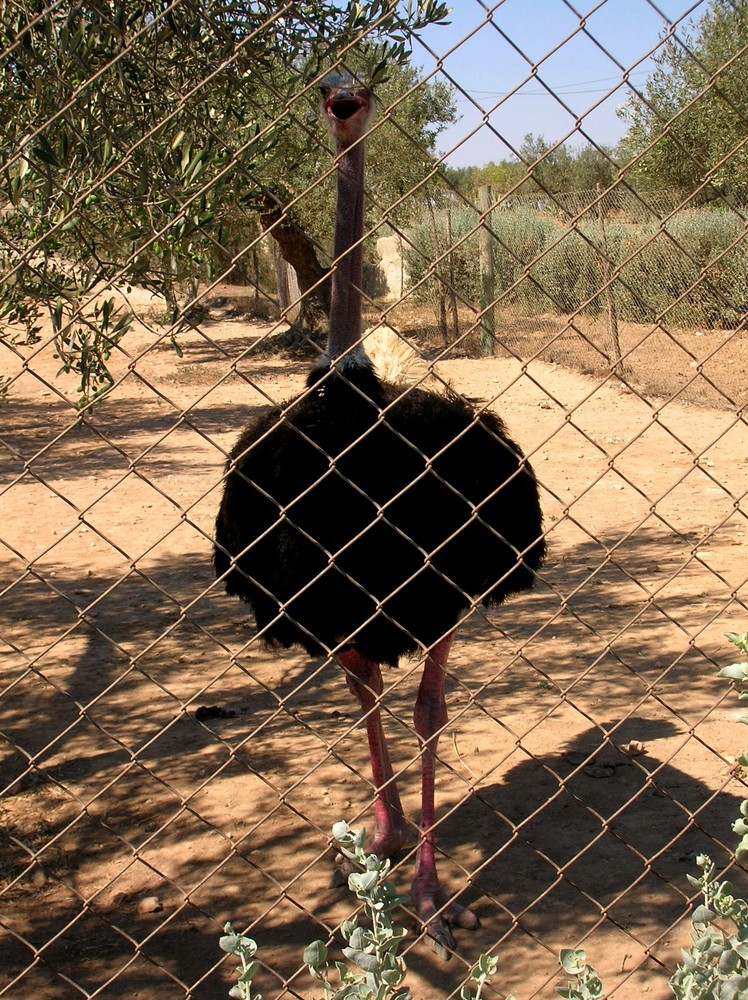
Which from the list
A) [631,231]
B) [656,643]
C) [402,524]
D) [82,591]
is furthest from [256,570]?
[631,231]

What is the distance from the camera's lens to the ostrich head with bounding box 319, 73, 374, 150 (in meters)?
3.09

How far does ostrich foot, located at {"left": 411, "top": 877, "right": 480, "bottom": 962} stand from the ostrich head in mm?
2057

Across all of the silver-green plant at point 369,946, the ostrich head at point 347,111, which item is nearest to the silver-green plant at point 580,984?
the silver-green plant at point 369,946

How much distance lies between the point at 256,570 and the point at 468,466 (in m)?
0.65

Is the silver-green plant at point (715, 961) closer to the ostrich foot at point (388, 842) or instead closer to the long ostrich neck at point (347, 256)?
the long ostrich neck at point (347, 256)

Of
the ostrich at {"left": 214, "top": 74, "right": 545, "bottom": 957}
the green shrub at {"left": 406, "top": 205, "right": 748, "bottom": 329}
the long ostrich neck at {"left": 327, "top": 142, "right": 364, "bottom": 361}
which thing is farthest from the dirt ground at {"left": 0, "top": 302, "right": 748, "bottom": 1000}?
the green shrub at {"left": 406, "top": 205, "right": 748, "bottom": 329}

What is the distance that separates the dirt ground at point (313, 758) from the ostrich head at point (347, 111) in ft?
3.07

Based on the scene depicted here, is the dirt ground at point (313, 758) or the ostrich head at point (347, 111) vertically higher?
the ostrich head at point (347, 111)

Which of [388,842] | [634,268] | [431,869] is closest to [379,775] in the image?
[388,842]

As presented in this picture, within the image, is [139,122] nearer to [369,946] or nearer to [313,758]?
[369,946]

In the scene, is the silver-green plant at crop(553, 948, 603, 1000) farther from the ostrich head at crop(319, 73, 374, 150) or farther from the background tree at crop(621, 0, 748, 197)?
the background tree at crop(621, 0, 748, 197)

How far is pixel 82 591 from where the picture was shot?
20.0 ft

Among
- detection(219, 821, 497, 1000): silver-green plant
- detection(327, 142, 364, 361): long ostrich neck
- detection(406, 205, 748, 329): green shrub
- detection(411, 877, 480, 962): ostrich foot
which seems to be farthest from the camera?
detection(406, 205, 748, 329): green shrub

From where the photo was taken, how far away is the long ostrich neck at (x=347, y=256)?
9.17 feet
